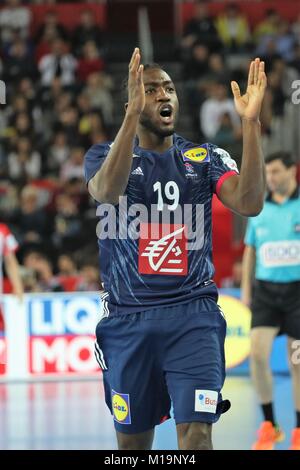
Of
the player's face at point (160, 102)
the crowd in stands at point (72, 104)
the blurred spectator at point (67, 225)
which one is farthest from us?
the crowd in stands at point (72, 104)

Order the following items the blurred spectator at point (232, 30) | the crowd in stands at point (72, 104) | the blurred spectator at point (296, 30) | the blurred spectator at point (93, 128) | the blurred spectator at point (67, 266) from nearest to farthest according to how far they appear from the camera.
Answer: the blurred spectator at point (67, 266), the crowd in stands at point (72, 104), the blurred spectator at point (93, 128), the blurred spectator at point (232, 30), the blurred spectator at point (296, 30)

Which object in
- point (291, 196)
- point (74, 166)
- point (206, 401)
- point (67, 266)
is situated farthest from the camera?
point (74, 166)

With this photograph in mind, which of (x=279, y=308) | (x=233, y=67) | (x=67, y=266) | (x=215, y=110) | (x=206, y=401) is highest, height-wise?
(x=233, y=67)

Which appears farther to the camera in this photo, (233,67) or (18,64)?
(233,67)

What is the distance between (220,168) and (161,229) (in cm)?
41

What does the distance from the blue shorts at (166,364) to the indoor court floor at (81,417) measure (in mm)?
2511

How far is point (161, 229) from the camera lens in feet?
16.0

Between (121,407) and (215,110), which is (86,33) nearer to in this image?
(215,110)

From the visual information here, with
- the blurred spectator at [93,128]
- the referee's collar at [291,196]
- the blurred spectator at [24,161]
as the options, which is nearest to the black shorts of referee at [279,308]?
the referee's collar at [291,196]

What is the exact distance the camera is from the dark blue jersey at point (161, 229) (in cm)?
486

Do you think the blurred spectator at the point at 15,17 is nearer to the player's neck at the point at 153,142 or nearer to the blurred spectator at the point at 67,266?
the blurred spectator at the point at 67,266

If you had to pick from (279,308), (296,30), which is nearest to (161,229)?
(279,308)

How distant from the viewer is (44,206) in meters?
14.6
